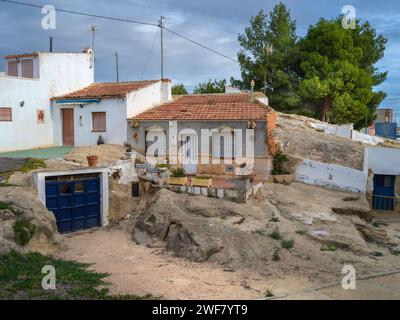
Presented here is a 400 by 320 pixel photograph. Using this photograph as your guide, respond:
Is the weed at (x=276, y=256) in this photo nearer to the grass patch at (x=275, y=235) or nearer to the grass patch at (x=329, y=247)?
the grass patch at (x=275, y=235)

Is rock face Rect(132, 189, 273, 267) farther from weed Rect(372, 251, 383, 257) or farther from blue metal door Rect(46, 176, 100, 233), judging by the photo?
weed Rect(372, 251, 383, 257)

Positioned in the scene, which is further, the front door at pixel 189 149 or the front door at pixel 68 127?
the front door at pixel 68 127

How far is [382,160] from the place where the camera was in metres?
27.6

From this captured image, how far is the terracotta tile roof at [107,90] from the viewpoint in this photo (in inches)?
1051

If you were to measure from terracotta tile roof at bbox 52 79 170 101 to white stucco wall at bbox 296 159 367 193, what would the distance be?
12.1 meters

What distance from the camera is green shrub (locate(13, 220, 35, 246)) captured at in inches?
603

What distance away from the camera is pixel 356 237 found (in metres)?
19.0

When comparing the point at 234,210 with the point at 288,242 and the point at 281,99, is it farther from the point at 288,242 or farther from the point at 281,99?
the point at 281,99

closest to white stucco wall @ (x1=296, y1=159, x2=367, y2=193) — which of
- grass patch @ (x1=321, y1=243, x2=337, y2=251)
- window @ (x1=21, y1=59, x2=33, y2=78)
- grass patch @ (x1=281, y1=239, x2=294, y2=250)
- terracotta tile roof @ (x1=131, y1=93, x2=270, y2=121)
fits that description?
terracotta tile roof @ (x1=131, y1=93, x2=270, y2=121)

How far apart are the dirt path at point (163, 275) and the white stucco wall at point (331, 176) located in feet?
41.4

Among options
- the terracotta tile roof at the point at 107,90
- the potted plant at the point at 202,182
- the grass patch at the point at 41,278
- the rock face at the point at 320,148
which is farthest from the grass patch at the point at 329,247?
the terracotta tile roof at the point at 107,90

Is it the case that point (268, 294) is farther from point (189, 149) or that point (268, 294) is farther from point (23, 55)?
point (23, 55)

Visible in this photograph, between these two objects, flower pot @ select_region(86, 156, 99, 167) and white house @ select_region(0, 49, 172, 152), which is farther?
Answer: white house @ select_region(0, 49, 172, 152)

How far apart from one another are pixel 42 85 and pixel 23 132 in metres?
3.49
